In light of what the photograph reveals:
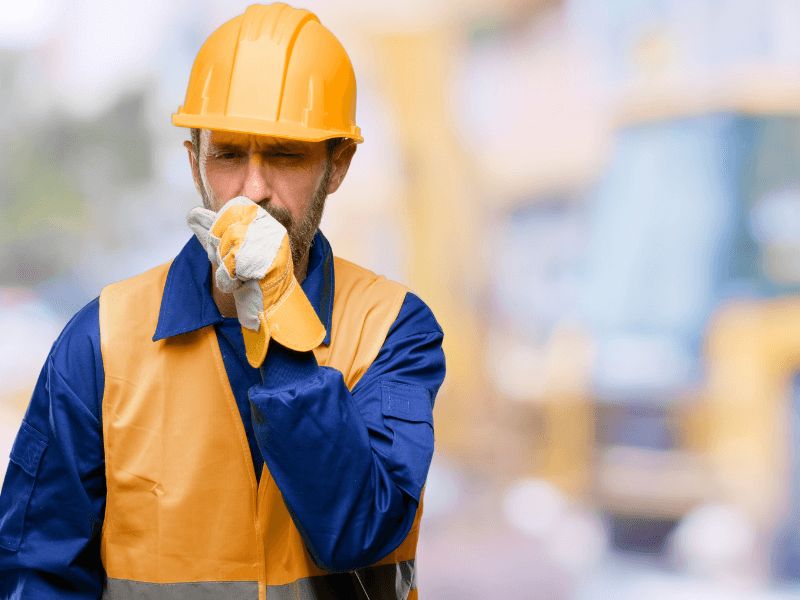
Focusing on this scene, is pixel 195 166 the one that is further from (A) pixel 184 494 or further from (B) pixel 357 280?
(A) pixel 184 494

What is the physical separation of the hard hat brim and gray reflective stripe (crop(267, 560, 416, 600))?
1.78ft

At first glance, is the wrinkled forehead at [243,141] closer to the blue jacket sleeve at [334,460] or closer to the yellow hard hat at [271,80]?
the yellow hard hat at [271,80]

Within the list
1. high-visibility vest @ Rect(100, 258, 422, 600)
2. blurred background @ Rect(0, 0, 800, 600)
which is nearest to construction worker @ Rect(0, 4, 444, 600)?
high-visibility vest @ Rect(100, 258, 422, 600)

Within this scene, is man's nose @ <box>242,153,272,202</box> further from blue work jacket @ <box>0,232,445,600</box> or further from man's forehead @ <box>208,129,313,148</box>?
blue work jacket @ <box>0,232,445,600</box>

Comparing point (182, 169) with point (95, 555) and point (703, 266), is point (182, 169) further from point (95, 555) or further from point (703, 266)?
point (95, 555)

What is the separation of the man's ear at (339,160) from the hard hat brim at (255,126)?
0.10m

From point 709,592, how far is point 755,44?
150 cm

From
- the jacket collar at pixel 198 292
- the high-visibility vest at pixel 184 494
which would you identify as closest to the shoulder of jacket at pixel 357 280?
the jacket collar at pixel 198 292

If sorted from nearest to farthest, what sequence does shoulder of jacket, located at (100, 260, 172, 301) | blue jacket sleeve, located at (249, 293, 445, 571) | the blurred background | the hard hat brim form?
blue jacket sleeve, located at (249, 293, 445, 571) < the hard hat brim < shoulder of jacket, located at (100, 260, 172, 301) < the blurred background

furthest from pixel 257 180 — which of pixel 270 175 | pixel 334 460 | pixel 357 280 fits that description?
pixel 334 460

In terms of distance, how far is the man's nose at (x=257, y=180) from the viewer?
1453 millimetres

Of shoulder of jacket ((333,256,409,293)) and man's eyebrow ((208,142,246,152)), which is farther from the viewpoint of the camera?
shoulder of jacket ((333,256,409,293))

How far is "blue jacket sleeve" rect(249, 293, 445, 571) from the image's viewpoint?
4.36ft

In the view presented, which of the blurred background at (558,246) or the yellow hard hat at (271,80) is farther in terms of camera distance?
the blurred background at (558,246)
